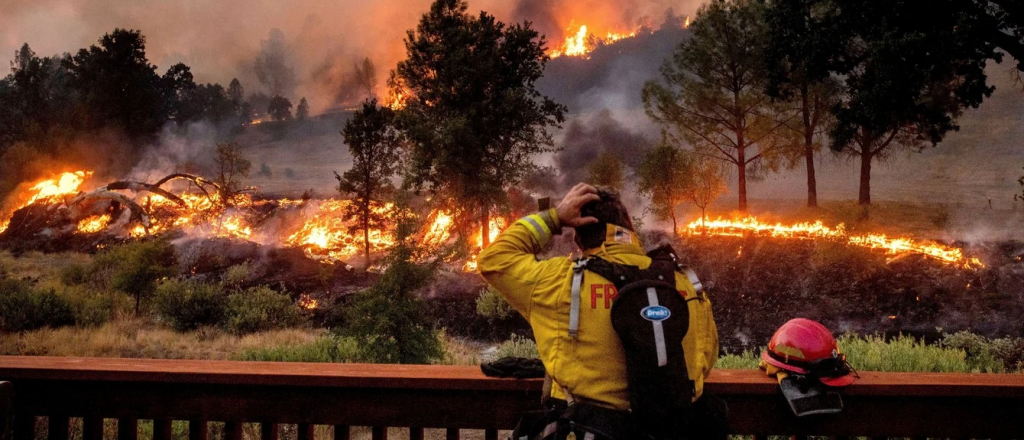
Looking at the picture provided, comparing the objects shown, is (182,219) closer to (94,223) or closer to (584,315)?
(94,223)

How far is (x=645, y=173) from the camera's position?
24.8 metres

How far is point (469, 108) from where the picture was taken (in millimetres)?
23312

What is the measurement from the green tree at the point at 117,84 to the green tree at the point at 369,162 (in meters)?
27.4

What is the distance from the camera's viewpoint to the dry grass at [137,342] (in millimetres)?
11477

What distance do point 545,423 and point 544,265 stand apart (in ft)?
1.85

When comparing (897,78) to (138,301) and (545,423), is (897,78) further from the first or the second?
(138,301)

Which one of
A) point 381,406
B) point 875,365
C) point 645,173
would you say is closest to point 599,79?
point 645,173

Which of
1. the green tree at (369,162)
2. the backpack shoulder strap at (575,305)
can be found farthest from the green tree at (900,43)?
the green tree at (369,162)

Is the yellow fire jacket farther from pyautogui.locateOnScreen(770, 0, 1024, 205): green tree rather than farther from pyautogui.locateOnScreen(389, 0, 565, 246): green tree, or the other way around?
pyautogui.locateOnScreen(389, 0, 565, 246): green tree

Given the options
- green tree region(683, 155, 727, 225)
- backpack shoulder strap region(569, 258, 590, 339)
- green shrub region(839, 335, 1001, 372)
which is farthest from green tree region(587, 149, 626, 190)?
backpack shoulder strap region(569, 258, 590, 339)

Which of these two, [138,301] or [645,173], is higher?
[645,173]

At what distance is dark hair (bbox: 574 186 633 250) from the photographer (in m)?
2.34

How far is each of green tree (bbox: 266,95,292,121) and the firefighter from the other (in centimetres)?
7576

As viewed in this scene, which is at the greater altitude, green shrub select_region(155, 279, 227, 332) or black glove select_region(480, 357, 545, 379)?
black glove select_region(480, 357, 545, 379)
